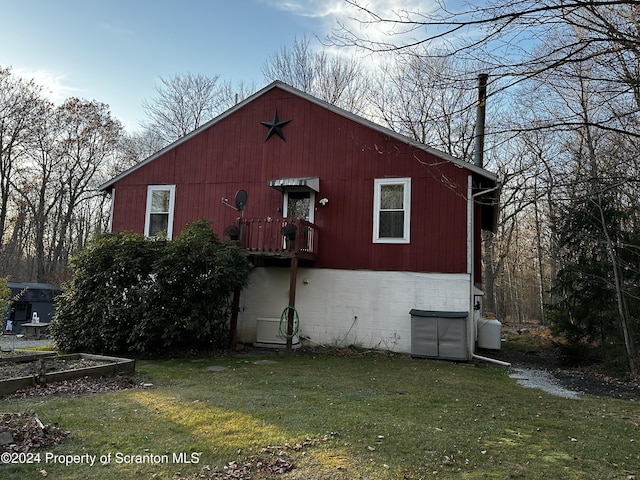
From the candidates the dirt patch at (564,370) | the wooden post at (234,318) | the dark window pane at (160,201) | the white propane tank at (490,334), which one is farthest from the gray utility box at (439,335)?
the dark window pane at (160,201)

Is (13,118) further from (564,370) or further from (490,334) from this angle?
(564,370)

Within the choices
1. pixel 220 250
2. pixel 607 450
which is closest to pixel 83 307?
pixel 220 250

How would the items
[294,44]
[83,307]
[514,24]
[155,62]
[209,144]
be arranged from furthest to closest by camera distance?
[294,44] < [209,144] < [155,62] < [83,307] < [514,24]

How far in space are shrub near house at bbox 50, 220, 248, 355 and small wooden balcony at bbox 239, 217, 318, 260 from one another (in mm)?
807

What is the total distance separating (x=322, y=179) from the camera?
1238cm

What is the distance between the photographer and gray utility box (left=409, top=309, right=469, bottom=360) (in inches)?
412

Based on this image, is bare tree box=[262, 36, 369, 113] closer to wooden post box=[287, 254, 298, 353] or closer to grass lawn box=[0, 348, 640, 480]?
wooden post box=[287, 254, 298, 353]

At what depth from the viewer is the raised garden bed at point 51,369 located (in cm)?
628

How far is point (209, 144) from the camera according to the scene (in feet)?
45.1

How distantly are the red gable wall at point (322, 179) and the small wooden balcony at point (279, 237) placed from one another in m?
0.59

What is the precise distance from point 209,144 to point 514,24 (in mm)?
11181

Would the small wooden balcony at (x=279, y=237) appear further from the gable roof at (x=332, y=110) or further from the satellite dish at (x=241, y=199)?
the gable roof at (x=332, y=110)

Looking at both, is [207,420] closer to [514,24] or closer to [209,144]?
[514,24]

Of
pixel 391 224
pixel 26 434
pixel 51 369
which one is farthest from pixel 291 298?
pixel 26 434
